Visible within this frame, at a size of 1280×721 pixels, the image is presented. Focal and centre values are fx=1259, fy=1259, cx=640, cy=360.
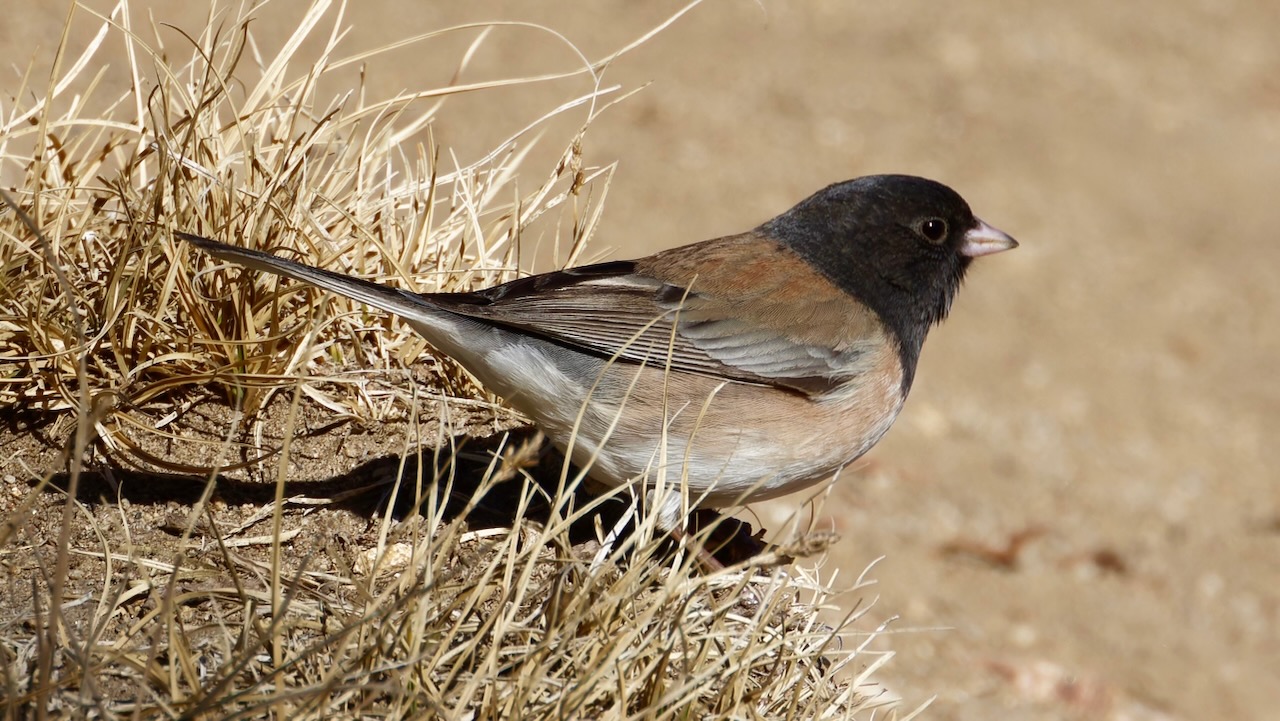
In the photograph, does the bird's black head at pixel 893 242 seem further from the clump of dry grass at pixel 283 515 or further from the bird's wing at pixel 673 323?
the clump of dry grass at pixel 283 515

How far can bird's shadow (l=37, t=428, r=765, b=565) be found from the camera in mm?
2641

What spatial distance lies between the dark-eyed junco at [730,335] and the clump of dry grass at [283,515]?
0.20m

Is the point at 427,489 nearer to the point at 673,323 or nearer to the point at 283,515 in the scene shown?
the point at 283,515

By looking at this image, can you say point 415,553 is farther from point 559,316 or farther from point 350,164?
point 350,164

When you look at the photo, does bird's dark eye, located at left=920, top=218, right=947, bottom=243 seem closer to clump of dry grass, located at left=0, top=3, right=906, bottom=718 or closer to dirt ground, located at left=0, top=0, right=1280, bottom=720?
clump of dry grass, located at left=0, top=3, right=906, bottom=718

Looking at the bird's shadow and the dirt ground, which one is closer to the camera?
the bird's shadow

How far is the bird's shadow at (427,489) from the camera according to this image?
264 cm

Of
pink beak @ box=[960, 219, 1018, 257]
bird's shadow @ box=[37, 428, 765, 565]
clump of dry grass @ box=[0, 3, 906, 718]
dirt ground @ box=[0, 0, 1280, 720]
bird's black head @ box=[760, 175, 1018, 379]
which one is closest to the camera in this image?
clump of dry grass @ box=[0, 3, 906, 718]

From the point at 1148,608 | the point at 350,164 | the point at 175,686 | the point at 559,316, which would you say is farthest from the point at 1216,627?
the point at 175,686

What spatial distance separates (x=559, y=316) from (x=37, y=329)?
3.61 feet

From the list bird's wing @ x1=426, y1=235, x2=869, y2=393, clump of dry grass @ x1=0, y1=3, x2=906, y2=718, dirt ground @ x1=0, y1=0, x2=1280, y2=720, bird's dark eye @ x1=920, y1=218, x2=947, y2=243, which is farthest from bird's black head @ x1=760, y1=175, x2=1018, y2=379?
dirt ground @ x1=0, y1=0, x2=1280, y2=720

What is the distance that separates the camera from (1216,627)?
500 cm

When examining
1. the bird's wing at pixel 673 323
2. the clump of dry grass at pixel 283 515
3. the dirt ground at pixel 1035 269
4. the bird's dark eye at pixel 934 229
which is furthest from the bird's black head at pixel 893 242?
the dirt ground at pixel 1035 269

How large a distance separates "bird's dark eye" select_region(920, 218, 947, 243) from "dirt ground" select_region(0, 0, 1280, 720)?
1545 mm
